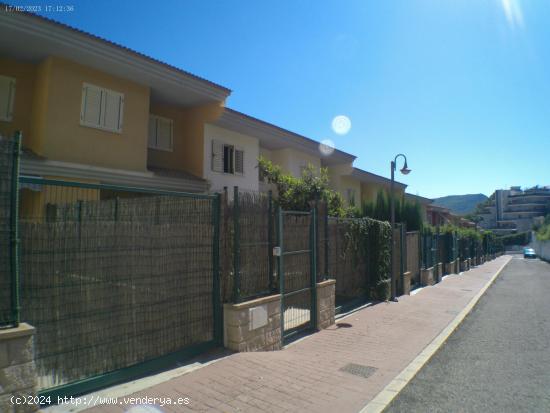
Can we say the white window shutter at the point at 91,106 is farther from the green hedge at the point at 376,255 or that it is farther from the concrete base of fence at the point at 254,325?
the green hedge at the point at 376,255

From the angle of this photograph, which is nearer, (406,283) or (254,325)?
(254,325)

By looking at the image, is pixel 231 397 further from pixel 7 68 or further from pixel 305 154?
pixel 305 154

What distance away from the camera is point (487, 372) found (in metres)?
5.71

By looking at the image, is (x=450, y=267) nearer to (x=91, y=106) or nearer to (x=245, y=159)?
(x=245, y=159)

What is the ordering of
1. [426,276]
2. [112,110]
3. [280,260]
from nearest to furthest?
[280,260] < [112,110] < [426,276]

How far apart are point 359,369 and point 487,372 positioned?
6.29 ft

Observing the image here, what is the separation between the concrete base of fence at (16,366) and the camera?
317 centimetres

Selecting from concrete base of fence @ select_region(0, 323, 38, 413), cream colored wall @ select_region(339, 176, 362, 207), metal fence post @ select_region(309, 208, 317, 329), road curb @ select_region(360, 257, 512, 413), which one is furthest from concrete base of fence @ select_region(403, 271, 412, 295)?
concrete base of fence @ select_region(0, 323, 38, 413)

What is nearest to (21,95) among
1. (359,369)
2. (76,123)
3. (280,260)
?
(76,123)

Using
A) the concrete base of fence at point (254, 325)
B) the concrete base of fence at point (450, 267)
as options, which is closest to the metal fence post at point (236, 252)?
the concrete base of fence at point (254, 325)

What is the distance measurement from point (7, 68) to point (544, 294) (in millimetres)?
19980

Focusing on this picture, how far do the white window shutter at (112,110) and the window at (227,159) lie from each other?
3.89m

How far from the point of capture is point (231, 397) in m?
4.29

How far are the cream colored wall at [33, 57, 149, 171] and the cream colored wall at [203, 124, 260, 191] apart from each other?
286cm
